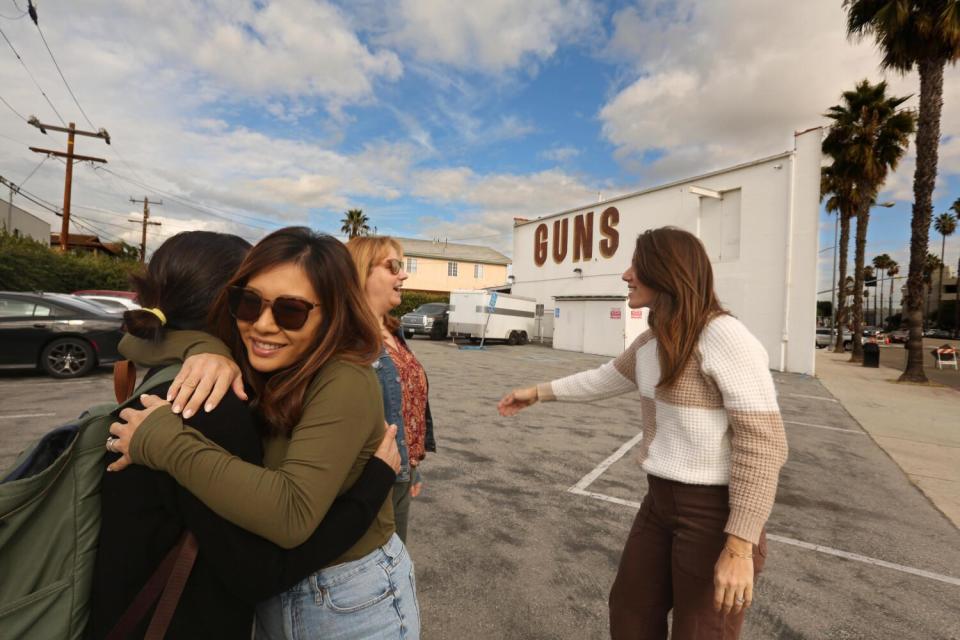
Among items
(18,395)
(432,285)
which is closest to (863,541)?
(18,395)

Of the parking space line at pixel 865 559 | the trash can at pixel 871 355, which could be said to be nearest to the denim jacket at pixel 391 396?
the parking space line at pixel 865 559

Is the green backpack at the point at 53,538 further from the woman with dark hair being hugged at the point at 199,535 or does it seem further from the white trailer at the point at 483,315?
the white trailer at the point at 483,315

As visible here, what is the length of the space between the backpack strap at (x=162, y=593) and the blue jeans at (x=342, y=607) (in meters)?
0.27

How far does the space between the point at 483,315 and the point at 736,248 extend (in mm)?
10401

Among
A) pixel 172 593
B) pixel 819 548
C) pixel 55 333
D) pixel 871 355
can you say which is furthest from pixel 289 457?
pixel 871 355

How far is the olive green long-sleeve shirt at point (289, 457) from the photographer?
3.16 feet

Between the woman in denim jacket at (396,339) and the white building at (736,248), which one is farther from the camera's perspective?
the white building at (736,248)

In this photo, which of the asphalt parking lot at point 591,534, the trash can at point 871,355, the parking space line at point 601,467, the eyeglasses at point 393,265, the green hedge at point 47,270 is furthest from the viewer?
the trash can at point 871,355

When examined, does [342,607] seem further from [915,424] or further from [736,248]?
[736,248]

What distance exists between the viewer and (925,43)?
14.1 m

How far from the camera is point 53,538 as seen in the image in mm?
961

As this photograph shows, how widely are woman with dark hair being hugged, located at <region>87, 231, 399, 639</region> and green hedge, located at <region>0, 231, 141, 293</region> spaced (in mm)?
23080

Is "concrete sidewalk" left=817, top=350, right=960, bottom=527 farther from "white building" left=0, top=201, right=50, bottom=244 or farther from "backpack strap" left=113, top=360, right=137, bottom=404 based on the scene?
"white building" left=0, top=201, right=50, bottom=244

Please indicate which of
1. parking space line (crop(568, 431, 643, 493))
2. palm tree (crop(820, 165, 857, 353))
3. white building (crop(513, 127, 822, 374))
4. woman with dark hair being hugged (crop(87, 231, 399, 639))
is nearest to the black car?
parking space line (crop(568, 431, 643, 493))
